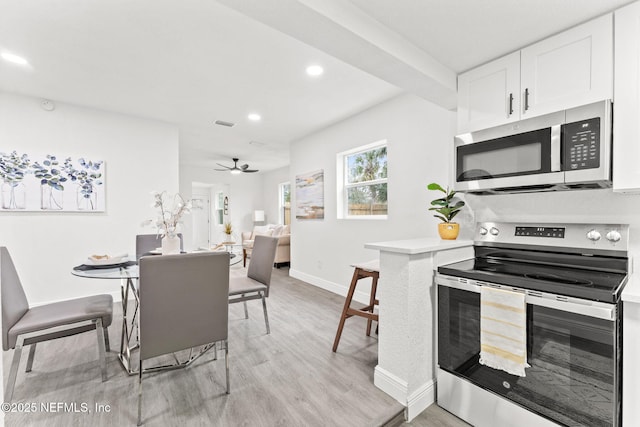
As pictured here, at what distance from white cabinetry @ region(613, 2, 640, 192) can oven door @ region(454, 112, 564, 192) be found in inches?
9.4

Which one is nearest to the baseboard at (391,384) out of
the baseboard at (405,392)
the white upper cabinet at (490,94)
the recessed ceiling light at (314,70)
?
the baseboard at (405,392)

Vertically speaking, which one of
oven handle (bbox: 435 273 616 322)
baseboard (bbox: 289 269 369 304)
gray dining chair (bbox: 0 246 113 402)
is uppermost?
oven handle (bbox: 435 273 616 322)

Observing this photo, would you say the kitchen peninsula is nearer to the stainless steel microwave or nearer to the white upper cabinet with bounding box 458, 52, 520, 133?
Answer: the stainless steel microwave

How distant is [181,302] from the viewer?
1713 mm

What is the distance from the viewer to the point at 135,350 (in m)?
2.44

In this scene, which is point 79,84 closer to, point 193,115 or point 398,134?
point 193,115

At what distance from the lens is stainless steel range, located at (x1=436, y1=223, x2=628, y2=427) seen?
1.29 metres

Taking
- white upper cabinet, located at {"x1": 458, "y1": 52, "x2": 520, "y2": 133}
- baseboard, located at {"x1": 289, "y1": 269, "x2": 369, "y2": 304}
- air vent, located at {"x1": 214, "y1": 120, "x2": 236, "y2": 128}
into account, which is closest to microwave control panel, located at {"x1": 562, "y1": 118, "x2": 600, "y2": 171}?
white upper cabinet, located at {"x1": 458, "y1": 52, "x2": 520, "y2": 133}

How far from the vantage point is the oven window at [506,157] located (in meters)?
1.78

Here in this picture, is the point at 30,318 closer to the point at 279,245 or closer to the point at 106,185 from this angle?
the point at 106,185

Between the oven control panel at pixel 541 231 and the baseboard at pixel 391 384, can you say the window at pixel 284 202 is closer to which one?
the baseboard at pixel 391 384

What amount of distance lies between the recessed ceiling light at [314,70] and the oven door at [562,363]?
7.02 ft

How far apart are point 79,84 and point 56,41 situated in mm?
853

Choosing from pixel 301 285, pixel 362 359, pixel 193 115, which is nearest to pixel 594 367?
pixel 362 359
